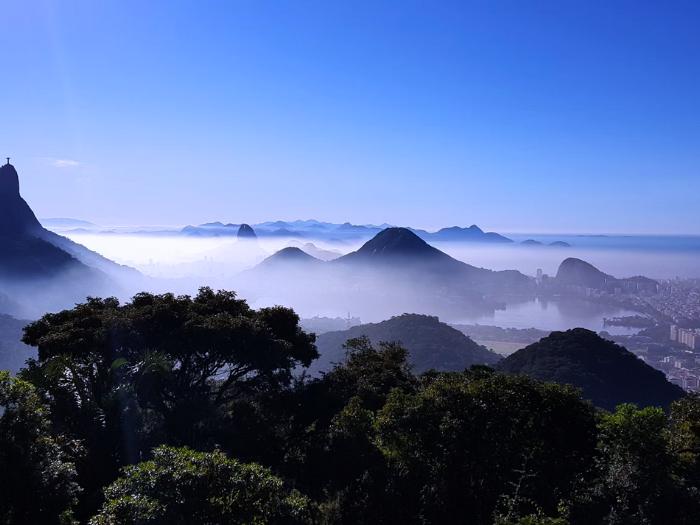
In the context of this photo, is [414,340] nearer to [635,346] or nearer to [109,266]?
[635,346]

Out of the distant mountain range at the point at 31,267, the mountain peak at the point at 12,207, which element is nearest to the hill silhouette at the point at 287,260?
the distant mountain range at the point at 31,267

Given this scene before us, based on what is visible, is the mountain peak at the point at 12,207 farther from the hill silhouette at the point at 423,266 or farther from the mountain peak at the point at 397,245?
the mountain peak at the point at 397,245

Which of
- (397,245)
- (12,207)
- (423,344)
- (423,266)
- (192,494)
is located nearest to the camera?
(192,494)

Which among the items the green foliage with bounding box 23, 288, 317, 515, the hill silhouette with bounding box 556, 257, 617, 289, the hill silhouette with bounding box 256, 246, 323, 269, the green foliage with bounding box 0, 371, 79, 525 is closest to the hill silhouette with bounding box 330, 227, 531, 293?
the hill silhouette with bounding box 256, 246, 323, 269

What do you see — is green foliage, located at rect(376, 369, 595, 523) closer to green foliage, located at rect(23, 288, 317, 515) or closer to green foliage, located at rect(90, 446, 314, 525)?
green foliage, located at rect(90, 446, 314, 525)

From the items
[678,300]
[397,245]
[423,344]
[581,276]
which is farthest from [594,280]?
[423,344]

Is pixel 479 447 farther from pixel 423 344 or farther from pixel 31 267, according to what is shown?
pixel 31 267
